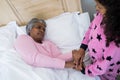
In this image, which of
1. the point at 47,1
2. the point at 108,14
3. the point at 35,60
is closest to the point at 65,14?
the point at 47,1

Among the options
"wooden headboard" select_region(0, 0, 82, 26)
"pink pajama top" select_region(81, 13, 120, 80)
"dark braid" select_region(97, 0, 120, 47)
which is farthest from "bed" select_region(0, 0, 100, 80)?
"dark braid" select_region(97, 0, 120, 47)

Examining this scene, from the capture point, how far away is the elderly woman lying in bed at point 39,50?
1262 mm

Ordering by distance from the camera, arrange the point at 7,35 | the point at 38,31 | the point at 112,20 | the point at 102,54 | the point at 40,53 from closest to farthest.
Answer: the point at 112,20
the point at 102,54
the point at 40,53
the point at 38,31
the point at 7,35

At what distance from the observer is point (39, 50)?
1.38m

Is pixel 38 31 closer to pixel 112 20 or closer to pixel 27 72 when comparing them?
pixel 27 72

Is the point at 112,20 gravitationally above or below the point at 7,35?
above

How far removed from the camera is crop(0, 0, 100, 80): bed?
1274 millimetres

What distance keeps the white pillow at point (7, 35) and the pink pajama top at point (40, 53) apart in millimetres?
127

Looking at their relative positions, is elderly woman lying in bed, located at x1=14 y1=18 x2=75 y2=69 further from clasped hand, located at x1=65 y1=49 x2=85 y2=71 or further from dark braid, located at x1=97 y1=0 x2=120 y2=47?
dark braid, located at x1=97 y1=0 x2=120 y2=47

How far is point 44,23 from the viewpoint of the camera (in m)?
1.53

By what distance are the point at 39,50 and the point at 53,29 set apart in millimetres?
280

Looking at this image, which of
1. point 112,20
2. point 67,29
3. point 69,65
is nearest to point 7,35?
point 67,29

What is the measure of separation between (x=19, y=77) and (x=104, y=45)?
0.63 metres

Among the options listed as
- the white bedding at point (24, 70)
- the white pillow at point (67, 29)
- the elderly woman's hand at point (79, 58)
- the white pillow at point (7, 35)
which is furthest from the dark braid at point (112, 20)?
the white pillow at point (7, 35)
